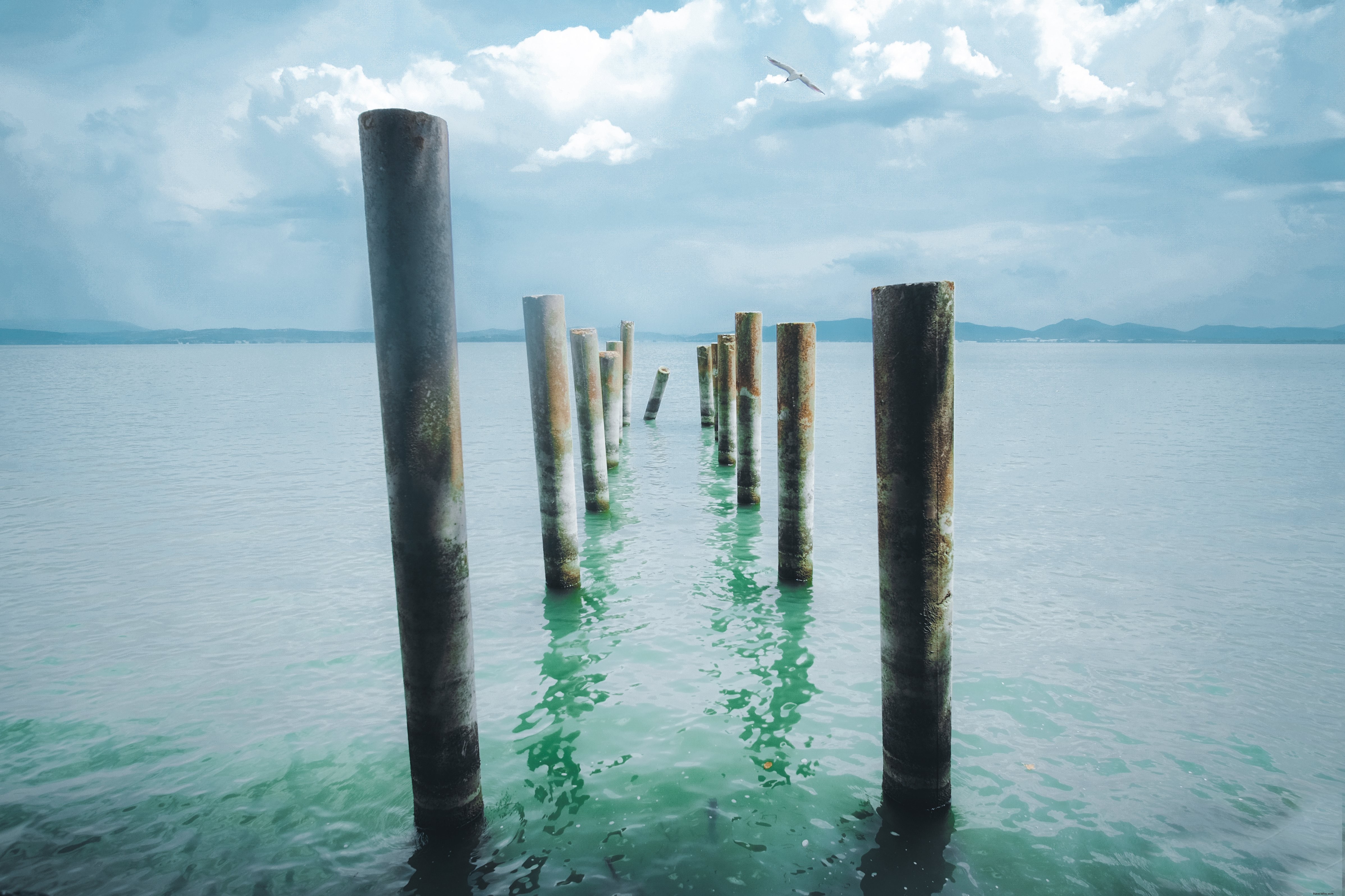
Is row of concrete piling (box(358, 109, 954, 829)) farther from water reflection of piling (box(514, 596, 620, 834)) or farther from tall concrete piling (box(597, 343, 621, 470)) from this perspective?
tall concrete piling (box(597, 343, 621, 470))

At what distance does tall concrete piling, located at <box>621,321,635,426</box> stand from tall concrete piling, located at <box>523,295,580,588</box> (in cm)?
1635

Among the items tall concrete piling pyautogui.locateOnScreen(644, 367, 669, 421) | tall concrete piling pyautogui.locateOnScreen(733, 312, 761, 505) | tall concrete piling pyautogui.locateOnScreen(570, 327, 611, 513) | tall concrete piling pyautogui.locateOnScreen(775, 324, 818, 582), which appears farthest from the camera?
tall concrete piling pyautogui.locateOnScreen(644, 367, 669, 421)

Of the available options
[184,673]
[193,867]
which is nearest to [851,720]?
[193,867]

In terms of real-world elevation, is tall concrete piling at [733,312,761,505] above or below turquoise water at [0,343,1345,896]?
above

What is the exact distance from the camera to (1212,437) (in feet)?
83.5

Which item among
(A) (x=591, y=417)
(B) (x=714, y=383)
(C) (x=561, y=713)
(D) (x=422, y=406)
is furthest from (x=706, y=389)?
(D) (x=422, y=406)

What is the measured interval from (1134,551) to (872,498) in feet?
15.6

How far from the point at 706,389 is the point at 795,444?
18597mm

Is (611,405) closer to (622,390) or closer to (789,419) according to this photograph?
(622,390)

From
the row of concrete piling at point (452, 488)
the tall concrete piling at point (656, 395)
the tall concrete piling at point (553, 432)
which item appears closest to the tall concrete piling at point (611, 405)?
the tall concrete piling at point (553, 432)

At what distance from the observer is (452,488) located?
404 centimetres

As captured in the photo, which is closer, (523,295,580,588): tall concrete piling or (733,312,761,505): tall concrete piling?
(523,295,580,588): tall concrete piling

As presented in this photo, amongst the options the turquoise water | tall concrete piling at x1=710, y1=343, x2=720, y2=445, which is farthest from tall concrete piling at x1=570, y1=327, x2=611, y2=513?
tall concrete piling at x1=710, y1=343, x2=720, y2=445

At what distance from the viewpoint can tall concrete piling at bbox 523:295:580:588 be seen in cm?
801
